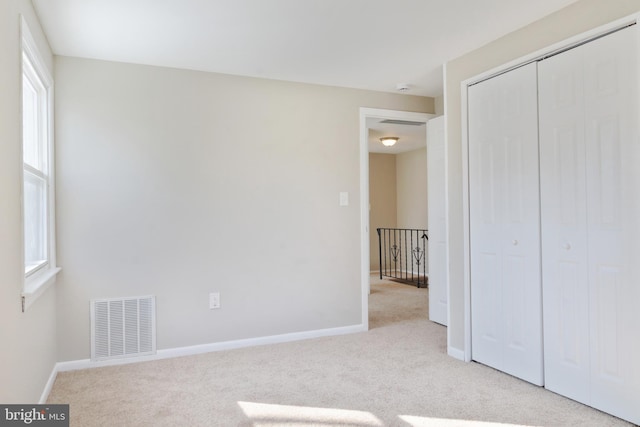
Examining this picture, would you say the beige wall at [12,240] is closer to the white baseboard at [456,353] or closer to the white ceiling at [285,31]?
the white ceiling at [285,31]

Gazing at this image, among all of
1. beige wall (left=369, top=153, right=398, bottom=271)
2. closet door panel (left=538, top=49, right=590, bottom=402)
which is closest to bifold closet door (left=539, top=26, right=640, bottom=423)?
closet door panel (left=538, top=49, right=590, bottom=402)

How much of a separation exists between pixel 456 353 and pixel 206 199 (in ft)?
7.38

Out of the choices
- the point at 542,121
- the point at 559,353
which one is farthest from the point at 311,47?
the point at 559,353

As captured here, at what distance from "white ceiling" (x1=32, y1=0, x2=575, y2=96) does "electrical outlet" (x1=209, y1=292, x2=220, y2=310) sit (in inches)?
70.3

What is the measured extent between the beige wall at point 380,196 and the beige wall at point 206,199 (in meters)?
4.17

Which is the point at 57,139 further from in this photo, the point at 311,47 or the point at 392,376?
the point at 392,376

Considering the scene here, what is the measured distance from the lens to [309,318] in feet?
12.7

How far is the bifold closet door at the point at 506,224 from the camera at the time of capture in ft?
8.91

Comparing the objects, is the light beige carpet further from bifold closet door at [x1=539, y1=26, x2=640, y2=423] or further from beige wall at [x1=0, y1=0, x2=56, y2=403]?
beige wall at [x1=0, y1=0, x2=56, y2=403]

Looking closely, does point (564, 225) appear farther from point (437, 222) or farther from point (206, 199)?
point (206, 199)

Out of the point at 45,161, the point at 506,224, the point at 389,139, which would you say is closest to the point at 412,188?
the point at 389,139

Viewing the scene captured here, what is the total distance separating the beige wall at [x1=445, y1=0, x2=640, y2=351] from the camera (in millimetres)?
2459

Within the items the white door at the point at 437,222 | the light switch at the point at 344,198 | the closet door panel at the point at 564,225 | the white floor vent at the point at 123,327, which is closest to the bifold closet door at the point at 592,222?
the closet door panel at the point at 564,225

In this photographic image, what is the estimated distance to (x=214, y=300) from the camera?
3.54m
